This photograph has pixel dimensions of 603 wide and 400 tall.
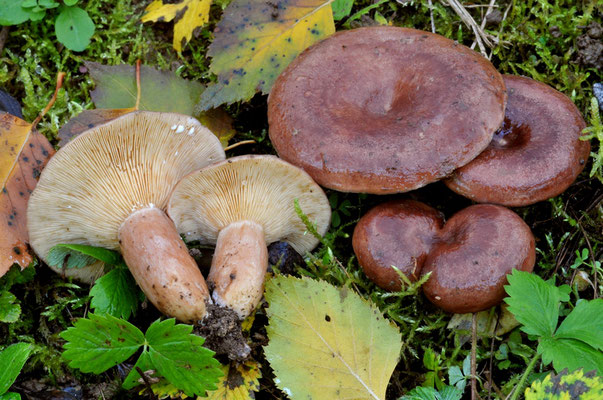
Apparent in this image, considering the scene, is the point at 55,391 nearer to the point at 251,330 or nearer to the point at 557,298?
the point at 251,330

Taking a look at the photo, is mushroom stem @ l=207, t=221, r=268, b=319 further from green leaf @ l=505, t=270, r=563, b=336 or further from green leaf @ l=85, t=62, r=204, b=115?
green leaf @ l=505, t=270, r=563, b=336

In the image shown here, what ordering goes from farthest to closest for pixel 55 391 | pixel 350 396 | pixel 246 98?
pixel 246 98 < pixel 55 391 < pixel 350 396

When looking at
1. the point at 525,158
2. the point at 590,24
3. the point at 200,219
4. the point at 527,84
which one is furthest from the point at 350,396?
the point at 590,24

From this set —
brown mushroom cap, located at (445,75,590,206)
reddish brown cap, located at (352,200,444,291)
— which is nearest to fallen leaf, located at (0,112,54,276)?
reddish brown cap, located at (352,200,444,291)

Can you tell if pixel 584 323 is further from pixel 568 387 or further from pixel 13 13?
pixel 13 13

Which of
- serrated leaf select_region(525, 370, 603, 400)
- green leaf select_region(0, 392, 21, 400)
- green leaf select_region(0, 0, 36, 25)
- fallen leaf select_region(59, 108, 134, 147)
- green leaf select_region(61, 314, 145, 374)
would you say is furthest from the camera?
green leaf select_region(0, 0, 36, 25)

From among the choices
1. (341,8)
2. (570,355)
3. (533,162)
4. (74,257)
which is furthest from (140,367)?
(341,8)

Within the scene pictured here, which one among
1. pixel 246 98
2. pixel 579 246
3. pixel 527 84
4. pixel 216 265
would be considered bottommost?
pixel 579 246

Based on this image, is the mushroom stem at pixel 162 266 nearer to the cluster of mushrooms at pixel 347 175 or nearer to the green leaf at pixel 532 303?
the cluster of mushrooms at pixel 347 175
